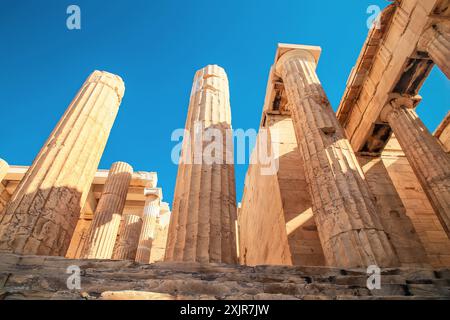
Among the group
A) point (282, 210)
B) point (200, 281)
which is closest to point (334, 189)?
point (282, 210)

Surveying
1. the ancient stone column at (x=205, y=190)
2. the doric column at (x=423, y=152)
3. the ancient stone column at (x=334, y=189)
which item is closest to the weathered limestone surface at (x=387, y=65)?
the doric column at (x=423, y=152)

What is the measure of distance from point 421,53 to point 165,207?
23062 millimetres

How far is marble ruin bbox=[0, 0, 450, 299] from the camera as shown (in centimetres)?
507

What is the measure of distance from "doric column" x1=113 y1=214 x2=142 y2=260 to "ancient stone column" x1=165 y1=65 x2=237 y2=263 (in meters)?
10.5

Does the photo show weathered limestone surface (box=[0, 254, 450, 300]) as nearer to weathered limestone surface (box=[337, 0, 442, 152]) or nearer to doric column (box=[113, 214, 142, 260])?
weathered limestone surface (box=[337, 0, 442, 152])

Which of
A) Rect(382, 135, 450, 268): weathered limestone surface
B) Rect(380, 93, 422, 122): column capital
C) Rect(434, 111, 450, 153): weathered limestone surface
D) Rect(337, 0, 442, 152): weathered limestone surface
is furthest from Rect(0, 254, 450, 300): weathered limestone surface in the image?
Rect(434, 111, 450, 153): weathered limestone surface

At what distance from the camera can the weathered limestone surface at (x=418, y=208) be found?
38.4ft

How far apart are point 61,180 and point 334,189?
7215 mm

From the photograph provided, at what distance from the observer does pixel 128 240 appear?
1744cm

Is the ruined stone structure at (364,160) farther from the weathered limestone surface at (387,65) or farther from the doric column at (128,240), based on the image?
the doric column at (128,240)

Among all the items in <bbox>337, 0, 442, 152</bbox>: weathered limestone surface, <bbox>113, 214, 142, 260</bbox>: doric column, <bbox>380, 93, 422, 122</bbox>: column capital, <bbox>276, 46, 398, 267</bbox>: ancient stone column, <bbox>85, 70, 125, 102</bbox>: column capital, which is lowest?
<bbox>276, 46, 398, 267</bbox>: ancient stone column

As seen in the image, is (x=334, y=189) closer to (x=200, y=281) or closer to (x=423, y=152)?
(x=200, y=281)
